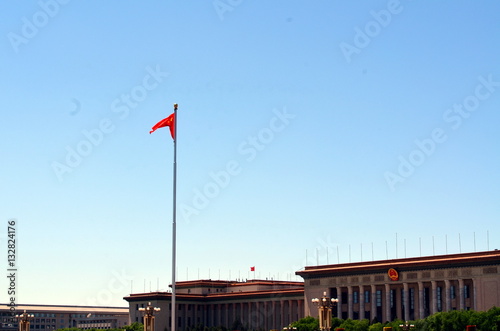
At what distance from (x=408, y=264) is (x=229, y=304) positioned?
178ft

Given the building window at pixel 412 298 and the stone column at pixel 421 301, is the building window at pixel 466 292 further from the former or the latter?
the building window at pixel 412 298

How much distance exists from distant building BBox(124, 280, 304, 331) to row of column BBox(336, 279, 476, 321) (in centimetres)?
1806

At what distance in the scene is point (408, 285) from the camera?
123750mm

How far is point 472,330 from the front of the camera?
3661 inches

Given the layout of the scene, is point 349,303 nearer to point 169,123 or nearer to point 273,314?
point 273,314

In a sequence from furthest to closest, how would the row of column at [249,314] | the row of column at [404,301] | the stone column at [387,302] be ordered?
1. the row of column at [249,314]
2. the stone column at [387,302]
3. the row of column at [404,301]

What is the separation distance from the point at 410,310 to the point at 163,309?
6014cm

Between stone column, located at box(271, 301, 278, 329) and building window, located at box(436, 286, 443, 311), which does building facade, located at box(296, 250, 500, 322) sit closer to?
building window, located at box(436, 286, 443, 311)

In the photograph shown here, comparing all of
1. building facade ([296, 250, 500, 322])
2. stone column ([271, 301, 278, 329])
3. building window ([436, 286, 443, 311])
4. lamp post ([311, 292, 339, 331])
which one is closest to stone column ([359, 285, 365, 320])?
building facade ([296, 250, 500, 322])

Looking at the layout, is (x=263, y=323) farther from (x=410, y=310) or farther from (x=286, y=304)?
(x=410, y=310)

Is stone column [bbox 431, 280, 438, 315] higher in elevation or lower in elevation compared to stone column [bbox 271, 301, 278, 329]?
higher

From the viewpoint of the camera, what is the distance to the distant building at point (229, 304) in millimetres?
154125

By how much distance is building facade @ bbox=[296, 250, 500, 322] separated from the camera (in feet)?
370

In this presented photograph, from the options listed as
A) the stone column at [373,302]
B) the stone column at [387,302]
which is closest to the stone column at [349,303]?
the stone column at [373,302]
